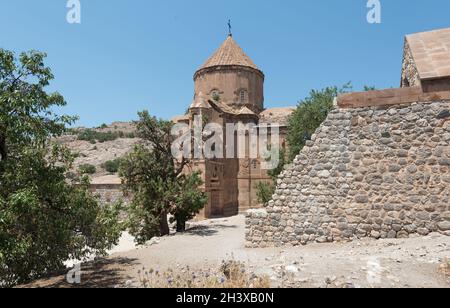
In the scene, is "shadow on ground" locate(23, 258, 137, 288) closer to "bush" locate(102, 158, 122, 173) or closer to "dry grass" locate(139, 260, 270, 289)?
"dry grass" locate(139, 260, 270, 289)

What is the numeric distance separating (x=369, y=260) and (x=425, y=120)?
3654mm

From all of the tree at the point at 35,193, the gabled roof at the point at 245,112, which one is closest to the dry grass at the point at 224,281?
the tree at the point at 35,193

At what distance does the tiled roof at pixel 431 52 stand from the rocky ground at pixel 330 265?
3.72 meters

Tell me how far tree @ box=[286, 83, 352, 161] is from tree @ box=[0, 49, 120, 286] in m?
14.0

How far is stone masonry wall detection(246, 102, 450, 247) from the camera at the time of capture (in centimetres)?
691

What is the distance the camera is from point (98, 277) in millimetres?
6723

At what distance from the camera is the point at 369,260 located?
219 inches

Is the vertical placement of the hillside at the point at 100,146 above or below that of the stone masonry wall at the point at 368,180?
above

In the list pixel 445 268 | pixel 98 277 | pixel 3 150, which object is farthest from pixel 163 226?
pixel 445 268

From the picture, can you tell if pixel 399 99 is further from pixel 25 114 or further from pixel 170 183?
pixel 170 183

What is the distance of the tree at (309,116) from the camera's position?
18609 millimetres

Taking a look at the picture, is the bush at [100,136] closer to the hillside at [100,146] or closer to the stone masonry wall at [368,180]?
the hillside at [100,146]

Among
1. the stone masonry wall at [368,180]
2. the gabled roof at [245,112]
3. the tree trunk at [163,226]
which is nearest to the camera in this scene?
the stone masonry wall at [368,180]

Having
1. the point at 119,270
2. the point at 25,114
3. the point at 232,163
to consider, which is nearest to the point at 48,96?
the point at 25,114
